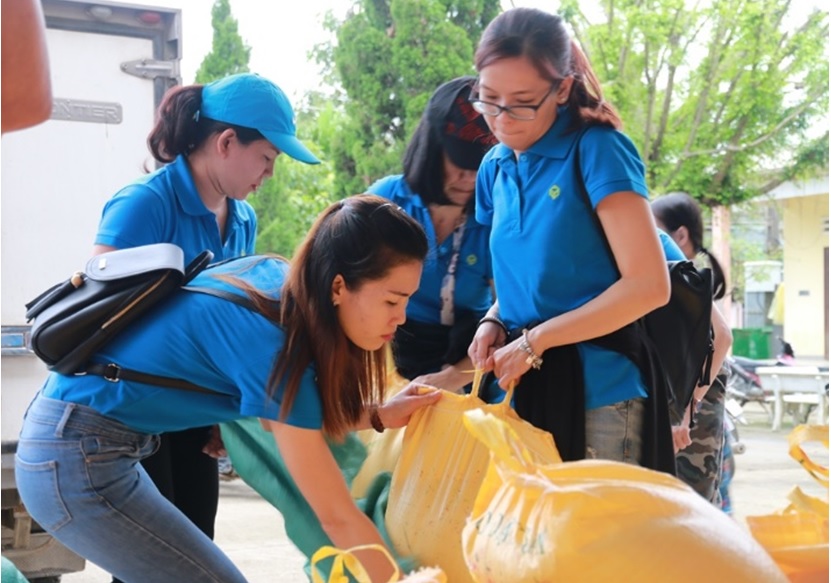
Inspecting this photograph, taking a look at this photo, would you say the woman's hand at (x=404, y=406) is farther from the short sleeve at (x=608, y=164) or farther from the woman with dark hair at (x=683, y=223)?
the woman with dark hair at (x=683, y=223)

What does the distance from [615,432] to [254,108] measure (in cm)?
132

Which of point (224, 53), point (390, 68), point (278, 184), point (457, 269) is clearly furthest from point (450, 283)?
point (224, 53)

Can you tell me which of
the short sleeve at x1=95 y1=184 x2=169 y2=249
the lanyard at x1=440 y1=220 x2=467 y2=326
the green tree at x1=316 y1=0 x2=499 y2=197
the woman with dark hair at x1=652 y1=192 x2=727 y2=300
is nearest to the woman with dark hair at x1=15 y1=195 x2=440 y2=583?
the short sleeve at x1=95 y1=184 x2=169 y2=249

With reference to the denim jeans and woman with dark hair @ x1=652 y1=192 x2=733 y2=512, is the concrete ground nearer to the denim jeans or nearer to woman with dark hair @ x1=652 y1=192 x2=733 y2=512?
woman with dark hair @ x1=652 y1=192 x2=733 y2=512

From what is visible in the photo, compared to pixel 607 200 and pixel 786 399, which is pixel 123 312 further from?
pixel 786 399

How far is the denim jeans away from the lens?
2.30m

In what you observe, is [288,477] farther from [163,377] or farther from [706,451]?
[706,451]

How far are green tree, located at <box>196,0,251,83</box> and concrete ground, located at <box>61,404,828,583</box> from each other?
1006 centimetres

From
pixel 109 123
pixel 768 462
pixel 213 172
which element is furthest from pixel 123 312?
pixel 768 462

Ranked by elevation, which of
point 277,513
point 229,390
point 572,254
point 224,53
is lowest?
point 277,513

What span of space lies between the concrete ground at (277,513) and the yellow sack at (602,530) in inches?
114

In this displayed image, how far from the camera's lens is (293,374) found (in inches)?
79.8

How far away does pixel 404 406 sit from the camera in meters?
2.35

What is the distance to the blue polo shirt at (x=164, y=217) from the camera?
2846 mm
